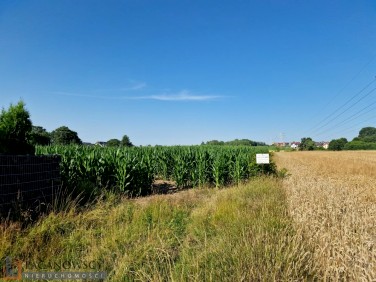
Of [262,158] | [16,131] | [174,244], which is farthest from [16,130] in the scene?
[262,158]

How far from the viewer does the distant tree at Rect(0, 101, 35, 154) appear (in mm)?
9562

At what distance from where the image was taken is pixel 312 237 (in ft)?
16.0

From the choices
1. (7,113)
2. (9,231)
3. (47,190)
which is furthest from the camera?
(7,113)

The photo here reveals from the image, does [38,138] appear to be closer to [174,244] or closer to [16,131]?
[16,131]

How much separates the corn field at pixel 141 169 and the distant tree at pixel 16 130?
172cm

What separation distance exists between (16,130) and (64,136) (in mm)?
71885

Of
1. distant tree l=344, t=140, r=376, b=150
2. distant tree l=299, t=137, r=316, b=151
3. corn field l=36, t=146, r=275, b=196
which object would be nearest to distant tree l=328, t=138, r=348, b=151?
distant tree l=344, t=140, r=376, b=150

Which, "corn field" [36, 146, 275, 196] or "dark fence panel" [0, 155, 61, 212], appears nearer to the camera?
"dark fence panel" [0, 155, 61, 212]

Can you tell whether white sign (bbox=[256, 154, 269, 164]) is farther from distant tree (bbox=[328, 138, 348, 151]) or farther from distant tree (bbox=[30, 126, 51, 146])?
distant tree (bbox=[328, 138, 348, 151])

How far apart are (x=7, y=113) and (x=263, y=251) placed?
31.7ft

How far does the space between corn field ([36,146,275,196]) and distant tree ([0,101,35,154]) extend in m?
1.72

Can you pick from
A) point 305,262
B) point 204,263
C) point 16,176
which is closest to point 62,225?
point 16,176

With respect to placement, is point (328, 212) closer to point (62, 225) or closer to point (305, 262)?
point (305, 262)

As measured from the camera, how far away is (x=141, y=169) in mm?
14156
